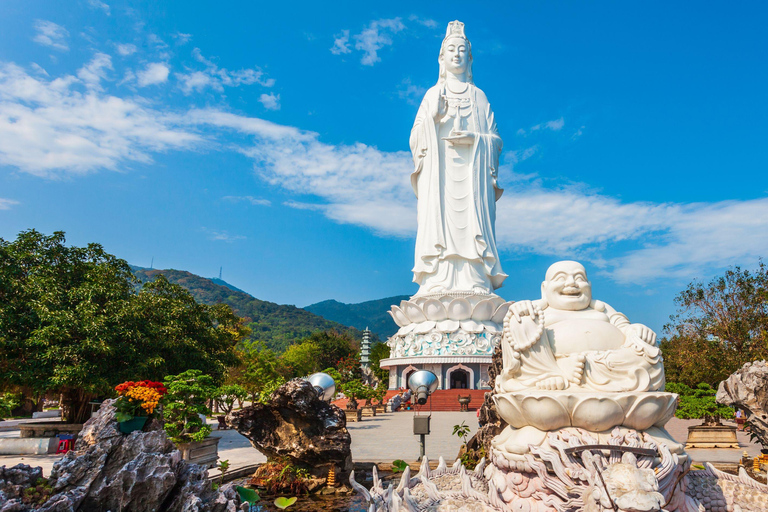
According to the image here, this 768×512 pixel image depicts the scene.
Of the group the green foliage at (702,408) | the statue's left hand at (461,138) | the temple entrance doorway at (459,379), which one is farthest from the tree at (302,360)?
the green foliage at (702,408)

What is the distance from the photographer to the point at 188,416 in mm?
8008

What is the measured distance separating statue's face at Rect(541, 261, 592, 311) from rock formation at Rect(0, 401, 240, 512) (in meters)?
3.19

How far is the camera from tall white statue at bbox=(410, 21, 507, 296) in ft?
85.6

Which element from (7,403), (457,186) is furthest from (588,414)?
(457,186)

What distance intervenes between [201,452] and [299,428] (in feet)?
6.53

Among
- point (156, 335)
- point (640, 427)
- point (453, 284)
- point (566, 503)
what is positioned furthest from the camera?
point (453, 284)

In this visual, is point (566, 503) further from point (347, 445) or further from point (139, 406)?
point (347, 445)

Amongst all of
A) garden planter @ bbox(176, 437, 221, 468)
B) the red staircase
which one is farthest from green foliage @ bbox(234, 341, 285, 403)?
garden planter @ bbox(176, 437, 221, 468)

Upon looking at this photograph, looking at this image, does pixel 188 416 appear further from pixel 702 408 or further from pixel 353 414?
pixel 702 408

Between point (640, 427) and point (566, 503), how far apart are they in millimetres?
866

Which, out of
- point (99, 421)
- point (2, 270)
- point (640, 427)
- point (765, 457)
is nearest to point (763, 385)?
point (765, 457)

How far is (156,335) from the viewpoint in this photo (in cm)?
1166

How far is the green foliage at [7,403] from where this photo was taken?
10241 mm

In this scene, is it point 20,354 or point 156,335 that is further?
point 156,335
